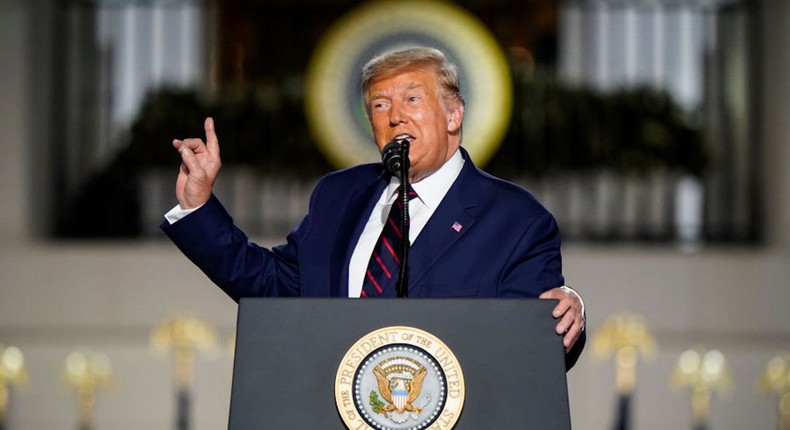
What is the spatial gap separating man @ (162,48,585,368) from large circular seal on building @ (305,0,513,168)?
11.9 ft

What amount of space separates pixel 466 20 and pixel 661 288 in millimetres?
1324

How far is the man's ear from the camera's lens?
171 centimetres

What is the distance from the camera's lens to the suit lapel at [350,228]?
1.67m

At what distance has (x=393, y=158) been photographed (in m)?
1.59

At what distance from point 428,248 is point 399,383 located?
0.90ft

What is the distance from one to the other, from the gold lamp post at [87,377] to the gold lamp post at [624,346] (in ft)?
6.05

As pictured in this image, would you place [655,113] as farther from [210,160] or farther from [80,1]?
[210,160]

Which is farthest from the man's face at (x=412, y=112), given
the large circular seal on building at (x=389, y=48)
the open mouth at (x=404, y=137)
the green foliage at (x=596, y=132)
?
the green foliage at (x=596, y=132)

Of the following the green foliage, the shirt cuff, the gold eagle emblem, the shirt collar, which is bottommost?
the gold eagle emblem

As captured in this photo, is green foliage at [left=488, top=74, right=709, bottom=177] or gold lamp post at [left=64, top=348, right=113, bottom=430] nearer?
gold lamp post at [left=64, top=348, right=113, bottom=430]

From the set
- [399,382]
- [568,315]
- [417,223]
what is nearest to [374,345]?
→ [399,382]

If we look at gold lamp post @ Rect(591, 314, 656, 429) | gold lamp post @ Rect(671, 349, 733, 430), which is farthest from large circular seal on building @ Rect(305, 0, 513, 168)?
gold lamp post @ Rect(671, 349, 733, 430)

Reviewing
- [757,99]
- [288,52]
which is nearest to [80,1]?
[288,52]

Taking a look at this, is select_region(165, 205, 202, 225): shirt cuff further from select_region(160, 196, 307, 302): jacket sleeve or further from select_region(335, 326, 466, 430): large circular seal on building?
select_region(335, 326, 466, 430): large circular seal on building
